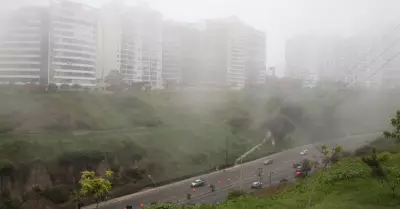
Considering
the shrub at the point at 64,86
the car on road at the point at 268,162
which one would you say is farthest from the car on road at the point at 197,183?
the shrub at the point at 64,86

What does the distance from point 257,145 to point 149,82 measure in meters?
6.51

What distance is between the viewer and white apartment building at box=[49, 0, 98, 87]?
54.2ft

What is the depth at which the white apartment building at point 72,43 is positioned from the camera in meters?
16.5

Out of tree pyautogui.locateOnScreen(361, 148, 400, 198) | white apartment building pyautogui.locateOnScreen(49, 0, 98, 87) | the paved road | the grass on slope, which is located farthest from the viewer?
white apartment building pyautogui.locateOnScreen(49, 0, 98, 87)

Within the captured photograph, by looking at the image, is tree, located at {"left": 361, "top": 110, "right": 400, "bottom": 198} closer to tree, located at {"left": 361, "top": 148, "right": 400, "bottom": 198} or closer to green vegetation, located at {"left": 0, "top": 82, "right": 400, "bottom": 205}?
tree, located at {"left": 361, "top": 148, "right": 400, "bottom": 198}

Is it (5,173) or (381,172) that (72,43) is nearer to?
(5,173)

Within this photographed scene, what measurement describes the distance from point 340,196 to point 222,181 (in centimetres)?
890

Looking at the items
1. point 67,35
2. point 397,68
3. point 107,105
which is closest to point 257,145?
point 107,105

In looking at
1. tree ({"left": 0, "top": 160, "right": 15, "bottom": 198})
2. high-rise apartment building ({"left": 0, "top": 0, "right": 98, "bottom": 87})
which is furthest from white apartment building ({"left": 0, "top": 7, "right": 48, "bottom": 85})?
tree ({"left": 0, "top": 160, "right": 15, "bottom": 198})

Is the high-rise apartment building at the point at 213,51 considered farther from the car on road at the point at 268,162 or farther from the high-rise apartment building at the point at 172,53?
the car on road at the point at 268,162

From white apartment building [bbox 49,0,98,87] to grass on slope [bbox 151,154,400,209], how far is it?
1205 cm

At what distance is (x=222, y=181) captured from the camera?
1566 centimetres

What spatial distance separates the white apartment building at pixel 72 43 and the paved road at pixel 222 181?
6.62m

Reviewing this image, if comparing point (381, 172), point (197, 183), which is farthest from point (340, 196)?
point (197, 183)
